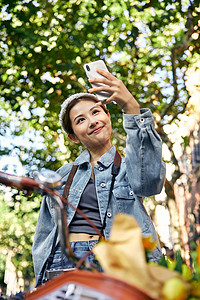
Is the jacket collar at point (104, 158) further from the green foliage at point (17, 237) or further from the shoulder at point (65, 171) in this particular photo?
the green foliage at point (17, 237)

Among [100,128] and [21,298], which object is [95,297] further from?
[100,128]

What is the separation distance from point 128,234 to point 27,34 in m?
6.56

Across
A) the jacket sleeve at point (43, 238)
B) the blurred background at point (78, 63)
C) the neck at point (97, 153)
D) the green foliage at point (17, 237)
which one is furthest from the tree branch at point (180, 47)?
the green foliage at point (17, 237)

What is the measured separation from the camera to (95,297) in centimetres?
108

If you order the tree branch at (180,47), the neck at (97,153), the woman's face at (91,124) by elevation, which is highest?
the tree branch at (180,47)

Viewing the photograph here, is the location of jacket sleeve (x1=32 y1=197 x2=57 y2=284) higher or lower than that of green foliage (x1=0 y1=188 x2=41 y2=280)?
higher

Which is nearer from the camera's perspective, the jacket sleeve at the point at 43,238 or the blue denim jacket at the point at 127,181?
the blue denim jacket at the point at 127,181

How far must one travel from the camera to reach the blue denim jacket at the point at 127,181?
92.1 inches

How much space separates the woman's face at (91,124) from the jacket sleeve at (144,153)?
0.47 m

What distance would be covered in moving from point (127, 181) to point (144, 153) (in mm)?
349

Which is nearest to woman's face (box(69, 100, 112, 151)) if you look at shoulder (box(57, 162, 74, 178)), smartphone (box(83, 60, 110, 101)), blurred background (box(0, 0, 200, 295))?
shoulder (box(57, 162, 74, 178))

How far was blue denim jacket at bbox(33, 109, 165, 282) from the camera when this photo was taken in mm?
2340

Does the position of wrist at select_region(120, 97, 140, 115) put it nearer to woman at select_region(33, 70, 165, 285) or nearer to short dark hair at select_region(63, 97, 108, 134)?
woman at select_region(33, 70, 165, 285)

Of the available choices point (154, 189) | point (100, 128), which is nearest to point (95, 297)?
point (154, 189)
